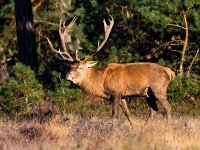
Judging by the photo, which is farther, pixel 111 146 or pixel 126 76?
pixel 126 76

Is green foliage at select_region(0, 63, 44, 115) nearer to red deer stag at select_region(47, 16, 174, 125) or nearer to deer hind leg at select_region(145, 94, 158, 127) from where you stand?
red deer stag at select_region(47, 16, 174, 125)

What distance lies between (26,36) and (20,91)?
7.80 feet

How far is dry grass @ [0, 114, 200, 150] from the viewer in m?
9.06

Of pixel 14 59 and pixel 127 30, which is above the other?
pixel 127 30

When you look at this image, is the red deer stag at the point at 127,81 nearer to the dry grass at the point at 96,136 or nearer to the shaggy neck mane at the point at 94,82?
the shaggy neck mane at the point at 94,82

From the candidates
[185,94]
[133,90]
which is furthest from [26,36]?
[133,90]

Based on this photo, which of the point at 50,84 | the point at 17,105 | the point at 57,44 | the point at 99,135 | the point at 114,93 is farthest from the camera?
the point at 57,44

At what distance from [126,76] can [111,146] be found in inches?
151

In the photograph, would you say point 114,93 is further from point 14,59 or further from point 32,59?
point 14,59

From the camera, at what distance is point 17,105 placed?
14883 millimetres

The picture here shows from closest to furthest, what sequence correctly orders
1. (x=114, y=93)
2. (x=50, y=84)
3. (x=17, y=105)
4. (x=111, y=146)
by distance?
(x=111, y=146), (x=114, y=93), (x=17, y=105), (x=50, y=84)

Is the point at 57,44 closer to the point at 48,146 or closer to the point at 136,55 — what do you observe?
the point at 136,55

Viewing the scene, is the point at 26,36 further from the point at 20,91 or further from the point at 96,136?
the point at 96,136

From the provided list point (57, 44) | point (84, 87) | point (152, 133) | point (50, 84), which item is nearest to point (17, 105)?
point (50, 84)
